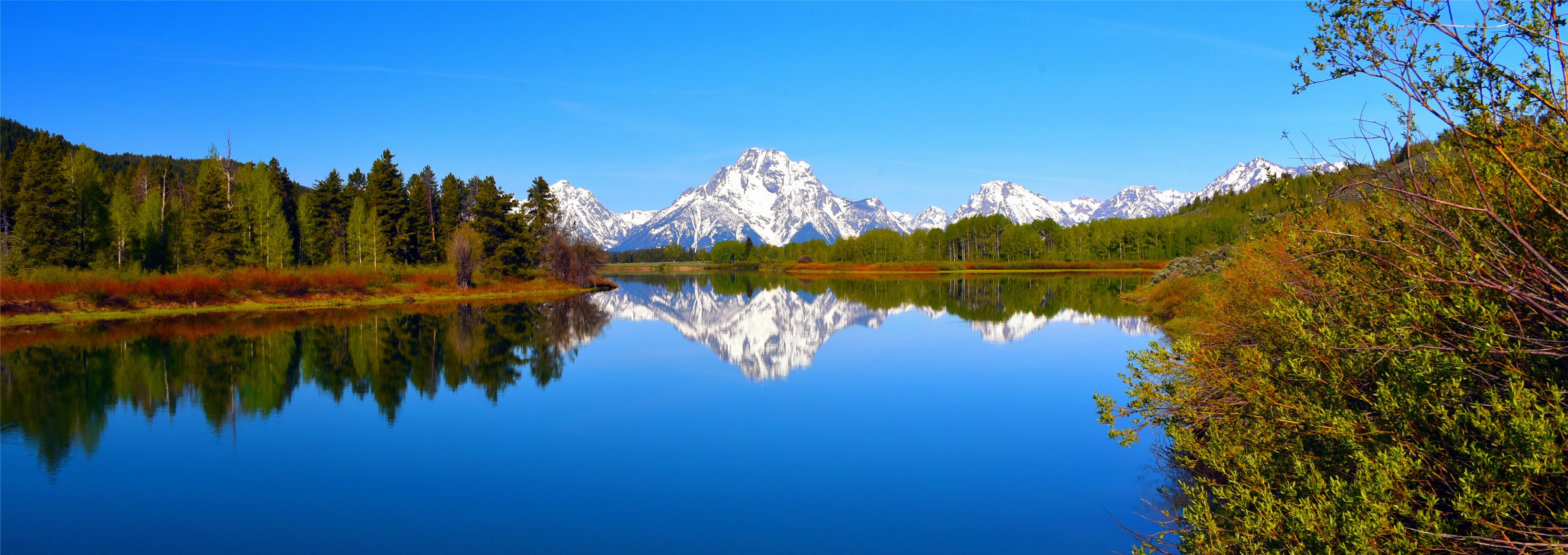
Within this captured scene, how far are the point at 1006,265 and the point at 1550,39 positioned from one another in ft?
506

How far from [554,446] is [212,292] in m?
43.8

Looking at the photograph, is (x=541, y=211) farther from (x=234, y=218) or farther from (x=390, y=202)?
(x=234, y=218)

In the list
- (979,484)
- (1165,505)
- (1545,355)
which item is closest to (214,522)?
(979,484)

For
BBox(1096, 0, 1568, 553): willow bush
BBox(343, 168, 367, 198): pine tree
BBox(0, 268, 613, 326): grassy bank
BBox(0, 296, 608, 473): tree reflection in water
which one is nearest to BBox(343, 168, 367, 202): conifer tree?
BBox(343, 168, 367, 198): pine tree

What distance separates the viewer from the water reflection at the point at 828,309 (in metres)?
35.4

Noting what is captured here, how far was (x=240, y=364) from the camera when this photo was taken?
25.7 meters

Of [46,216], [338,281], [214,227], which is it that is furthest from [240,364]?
[214,227]

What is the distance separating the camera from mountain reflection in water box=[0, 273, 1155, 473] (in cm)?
1967

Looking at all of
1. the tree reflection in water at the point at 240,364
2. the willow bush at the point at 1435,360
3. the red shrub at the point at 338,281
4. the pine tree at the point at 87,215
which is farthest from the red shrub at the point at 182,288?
the willow bush at the point at 1435,360

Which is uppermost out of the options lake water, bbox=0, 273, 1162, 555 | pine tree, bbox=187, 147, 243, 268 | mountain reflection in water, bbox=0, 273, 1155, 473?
pine tree, bbox=187, 147, 243, 268

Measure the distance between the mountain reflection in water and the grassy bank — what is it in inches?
124

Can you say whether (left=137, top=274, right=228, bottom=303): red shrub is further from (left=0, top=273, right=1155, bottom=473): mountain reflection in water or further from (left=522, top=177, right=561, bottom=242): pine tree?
(left=522, top=177, right=561, bottom=242): pine tree

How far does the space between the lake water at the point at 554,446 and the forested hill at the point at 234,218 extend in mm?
21385

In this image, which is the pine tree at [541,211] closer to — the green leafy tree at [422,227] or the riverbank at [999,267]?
the green leafy tree at [422,227]
